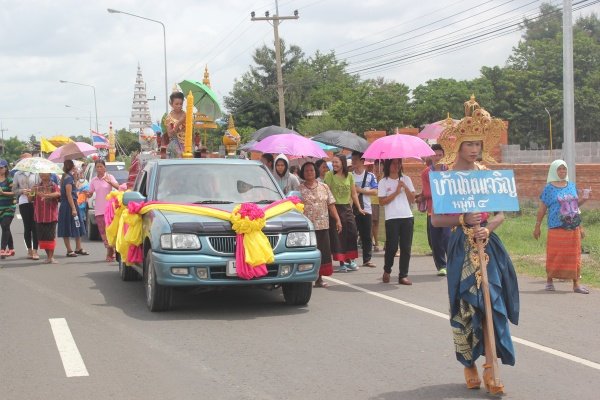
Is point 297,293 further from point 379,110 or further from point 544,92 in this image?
point 544,92

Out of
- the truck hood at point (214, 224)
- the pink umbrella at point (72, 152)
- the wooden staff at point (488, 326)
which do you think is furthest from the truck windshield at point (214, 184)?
the pink umbrella at point (72, 152)

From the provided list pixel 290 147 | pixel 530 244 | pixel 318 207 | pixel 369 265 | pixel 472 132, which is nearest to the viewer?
pixel 472 132

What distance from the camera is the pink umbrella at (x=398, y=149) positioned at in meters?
11.9

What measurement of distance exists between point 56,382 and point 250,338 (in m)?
2.08

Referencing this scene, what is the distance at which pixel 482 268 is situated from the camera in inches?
229

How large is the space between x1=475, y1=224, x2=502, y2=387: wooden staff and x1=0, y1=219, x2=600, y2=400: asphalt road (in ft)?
0.94

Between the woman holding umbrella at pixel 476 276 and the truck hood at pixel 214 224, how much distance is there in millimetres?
3230

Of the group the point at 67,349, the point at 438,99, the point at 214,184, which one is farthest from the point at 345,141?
the point at 438,99

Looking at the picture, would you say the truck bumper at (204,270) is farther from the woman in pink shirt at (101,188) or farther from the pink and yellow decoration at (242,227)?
the woman in pink shirt at (101,188)

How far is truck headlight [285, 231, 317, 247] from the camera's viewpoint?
918cm

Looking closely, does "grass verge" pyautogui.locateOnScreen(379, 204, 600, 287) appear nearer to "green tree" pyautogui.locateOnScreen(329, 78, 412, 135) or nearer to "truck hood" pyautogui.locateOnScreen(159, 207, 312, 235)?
"truck hood" pyautogui.locateOnScreen(159, 207, 312, 235)

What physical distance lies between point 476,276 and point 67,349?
12.2 feet

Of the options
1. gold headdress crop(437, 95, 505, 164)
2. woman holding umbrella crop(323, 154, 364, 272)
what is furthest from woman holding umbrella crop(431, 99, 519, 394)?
woman holding umbrella crop(323, 154, 364, 272)

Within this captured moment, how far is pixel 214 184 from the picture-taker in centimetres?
996
